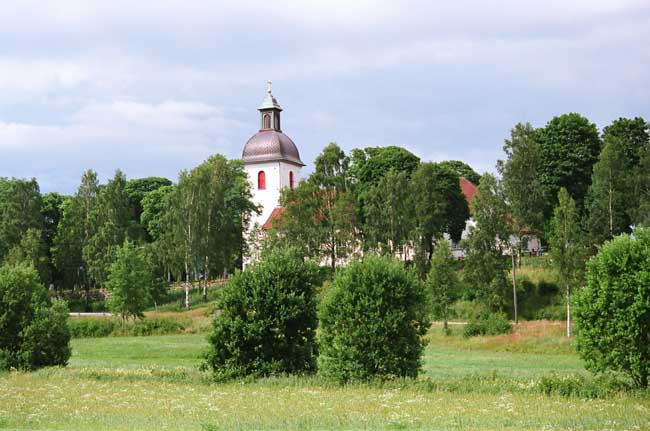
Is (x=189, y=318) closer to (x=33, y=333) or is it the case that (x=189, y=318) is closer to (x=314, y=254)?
(x=314, y=254)

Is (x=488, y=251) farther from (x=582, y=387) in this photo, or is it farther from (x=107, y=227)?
(x=107, y=227)

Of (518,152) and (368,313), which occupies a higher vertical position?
(518,152)

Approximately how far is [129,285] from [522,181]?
34.7 metres

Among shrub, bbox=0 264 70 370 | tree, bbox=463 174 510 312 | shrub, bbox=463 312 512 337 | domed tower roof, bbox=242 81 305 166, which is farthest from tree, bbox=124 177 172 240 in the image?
shrub, bbox=0 264 70 370

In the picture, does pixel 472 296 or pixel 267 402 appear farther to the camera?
pixel 472 296

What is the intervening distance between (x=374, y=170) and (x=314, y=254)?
17.9 m

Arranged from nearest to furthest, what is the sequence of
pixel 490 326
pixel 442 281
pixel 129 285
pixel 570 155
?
pixel 490 326
pixel 442 281
pixel 129 285
pixel 570 155

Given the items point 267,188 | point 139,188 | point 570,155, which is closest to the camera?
point 570,155

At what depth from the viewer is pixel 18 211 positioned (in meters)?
88.0

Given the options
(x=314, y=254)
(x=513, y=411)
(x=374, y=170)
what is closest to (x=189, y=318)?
(x=314, y=254)

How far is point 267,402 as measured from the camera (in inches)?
840

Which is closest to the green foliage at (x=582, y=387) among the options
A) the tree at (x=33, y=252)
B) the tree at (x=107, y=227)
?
the tree at (x=107, y=227)

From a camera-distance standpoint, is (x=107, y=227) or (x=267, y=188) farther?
(x=267, y=188)

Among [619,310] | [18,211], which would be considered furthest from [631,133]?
[18,211]
